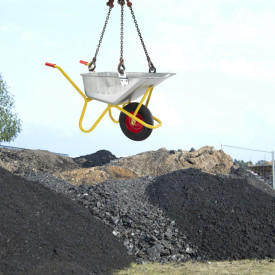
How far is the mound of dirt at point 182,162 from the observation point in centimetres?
1334

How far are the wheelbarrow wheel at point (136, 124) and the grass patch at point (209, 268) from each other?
180 centimetres

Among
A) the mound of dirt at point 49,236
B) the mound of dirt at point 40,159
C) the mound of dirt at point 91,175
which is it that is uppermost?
the mound of dirt at point 40,159

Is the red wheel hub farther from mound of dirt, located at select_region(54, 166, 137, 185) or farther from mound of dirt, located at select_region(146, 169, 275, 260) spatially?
mound of dirt, located at select_region(54, 166, 137, 185)

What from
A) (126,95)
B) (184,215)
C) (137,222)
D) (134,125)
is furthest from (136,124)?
(184,215)

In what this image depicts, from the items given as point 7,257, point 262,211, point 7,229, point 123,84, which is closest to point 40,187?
point 7,229

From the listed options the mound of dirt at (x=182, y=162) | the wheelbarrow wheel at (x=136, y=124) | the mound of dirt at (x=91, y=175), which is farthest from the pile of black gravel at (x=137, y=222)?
the mound of dirt at (x=182, y=162)

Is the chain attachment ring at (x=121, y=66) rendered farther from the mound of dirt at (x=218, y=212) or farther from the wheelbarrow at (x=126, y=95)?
the mound of dirt at (x=218, y=212)

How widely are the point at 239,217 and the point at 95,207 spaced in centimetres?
258

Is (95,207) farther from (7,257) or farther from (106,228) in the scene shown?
(7,257)

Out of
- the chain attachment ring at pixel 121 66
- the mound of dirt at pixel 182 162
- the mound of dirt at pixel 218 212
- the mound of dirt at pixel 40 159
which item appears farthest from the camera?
the mound of dirt at pixel 40 159

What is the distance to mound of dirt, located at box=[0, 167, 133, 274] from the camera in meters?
5.01

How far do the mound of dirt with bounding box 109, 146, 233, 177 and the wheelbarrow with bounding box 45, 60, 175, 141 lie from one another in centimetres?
747

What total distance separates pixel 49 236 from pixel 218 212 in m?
3.28

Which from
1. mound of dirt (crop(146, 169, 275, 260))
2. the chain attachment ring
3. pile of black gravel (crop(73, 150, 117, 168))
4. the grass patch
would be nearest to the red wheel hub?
the chain attachment ring
